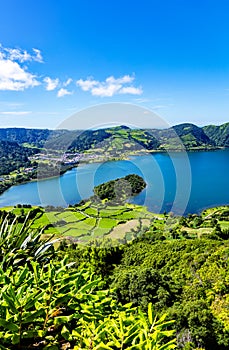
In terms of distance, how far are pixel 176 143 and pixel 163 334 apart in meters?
101

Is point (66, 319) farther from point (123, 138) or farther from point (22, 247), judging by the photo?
point (123, 138)

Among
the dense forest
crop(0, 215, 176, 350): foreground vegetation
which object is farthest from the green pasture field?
crop(0, 215, 176, 350): foreground vegetation

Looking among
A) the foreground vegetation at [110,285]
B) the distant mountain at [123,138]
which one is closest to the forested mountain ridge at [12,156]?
the distant mountain at [123,138]

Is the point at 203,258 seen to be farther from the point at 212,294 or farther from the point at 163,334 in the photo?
the point at 163,334

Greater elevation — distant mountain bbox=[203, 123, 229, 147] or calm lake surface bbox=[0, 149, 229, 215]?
distant mountain bbox=[203, 123, 229, 147]

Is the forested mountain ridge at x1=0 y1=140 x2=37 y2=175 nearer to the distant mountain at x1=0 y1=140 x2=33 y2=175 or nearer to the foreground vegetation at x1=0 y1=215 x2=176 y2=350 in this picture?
the distant mountain at x1=0 y1=140 x2=33 y2=175

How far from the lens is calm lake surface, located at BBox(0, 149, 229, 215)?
46.5 metres

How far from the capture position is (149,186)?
43250 mm

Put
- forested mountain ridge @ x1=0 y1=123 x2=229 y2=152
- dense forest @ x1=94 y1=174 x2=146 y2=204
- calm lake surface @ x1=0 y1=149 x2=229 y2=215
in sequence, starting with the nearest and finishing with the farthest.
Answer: dense forest @ x1=94 y1=174 x2=146 y2=204, calm lake surface @ x1=0 y1=149 x2=229 y2=215, forested mountain ridge @ x1=0 y1=123 x2=229 y2=152

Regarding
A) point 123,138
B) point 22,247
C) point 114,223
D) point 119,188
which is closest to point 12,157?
point 123,138

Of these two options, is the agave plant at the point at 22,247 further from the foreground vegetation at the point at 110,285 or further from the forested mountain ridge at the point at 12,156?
the forested mountain ridge at the point at 12,156

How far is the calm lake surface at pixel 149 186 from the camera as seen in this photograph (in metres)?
46.5

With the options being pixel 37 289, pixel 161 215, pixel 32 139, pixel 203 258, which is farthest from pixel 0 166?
pixel 37 289

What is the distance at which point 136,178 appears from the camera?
43.5 m
